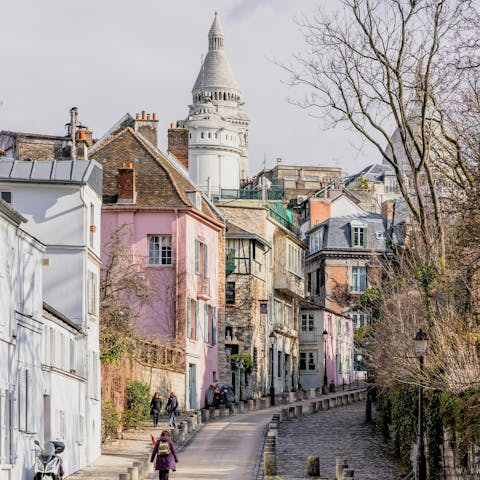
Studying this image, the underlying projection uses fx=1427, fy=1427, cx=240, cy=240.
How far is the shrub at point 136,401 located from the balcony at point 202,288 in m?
12.7

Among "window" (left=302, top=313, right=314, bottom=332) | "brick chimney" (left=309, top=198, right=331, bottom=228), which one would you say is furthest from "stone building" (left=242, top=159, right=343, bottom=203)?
"window" (left=302, top=313, right=314, bottom=332)

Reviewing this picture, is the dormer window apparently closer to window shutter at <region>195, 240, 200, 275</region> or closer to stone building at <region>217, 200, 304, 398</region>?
stone building at <region>217, 200, 304, 398</region>

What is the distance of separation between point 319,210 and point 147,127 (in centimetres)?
4843

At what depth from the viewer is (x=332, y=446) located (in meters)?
50.7

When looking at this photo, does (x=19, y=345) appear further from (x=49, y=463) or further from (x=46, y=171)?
(x=46, y=171)

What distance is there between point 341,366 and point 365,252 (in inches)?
428

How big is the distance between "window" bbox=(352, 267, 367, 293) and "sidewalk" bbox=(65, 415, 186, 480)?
5422cm

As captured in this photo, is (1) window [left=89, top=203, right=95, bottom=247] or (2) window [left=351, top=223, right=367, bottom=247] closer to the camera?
(1) window [left=89, top=203, right=95, bottom=247]

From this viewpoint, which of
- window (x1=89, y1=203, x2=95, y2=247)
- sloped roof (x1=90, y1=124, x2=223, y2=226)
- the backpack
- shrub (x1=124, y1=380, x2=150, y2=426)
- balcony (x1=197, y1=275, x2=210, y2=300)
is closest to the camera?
the backpack

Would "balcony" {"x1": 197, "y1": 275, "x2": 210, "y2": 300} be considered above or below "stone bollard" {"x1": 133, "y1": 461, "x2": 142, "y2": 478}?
above

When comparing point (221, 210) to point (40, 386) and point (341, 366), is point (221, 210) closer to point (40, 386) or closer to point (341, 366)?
point (341, 366)

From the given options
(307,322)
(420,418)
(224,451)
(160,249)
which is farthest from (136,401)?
(307,322)

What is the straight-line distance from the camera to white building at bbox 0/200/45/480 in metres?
31.2

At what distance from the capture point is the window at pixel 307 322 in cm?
9369
